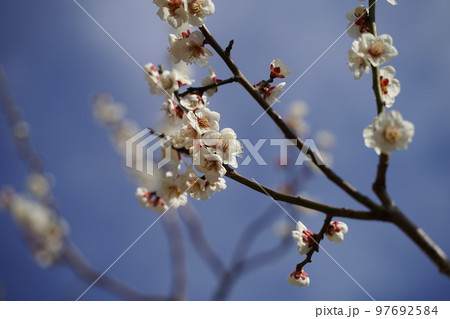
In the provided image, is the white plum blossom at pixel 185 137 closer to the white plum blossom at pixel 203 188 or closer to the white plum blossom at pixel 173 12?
the white plum blossom at pixel 203 188

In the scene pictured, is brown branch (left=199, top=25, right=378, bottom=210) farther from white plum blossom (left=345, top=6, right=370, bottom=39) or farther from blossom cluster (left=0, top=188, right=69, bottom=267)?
blossom cluster (left=0, top=188, right=69, bottom=267)

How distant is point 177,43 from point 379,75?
92 cm

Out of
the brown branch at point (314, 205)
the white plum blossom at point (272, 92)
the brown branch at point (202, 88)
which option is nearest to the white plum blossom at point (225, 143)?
the brown branch at point (314, 205)

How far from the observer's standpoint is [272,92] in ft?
5.27

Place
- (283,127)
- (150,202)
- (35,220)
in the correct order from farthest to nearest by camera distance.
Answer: (35,220)
(150,202)
(283,127)

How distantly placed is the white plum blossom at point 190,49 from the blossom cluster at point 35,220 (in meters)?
4.17

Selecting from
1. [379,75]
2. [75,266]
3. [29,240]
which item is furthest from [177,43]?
[29,240]

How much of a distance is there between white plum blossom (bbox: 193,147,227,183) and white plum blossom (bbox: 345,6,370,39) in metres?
0.87

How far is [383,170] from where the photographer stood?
118cm

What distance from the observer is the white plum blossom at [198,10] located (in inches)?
56.7

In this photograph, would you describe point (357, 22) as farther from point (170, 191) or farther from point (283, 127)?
point (170, 191)

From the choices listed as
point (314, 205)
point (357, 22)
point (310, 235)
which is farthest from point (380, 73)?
point (310, 235)

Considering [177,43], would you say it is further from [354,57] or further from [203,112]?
[354,57]

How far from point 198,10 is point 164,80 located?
369 millimetres
